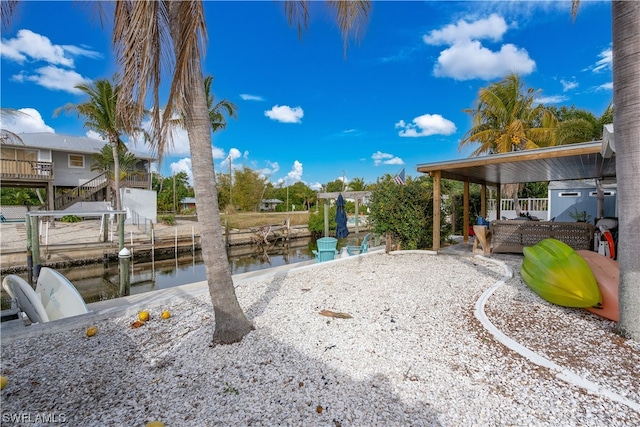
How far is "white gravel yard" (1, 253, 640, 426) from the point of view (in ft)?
7.26

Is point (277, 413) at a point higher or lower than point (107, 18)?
lower

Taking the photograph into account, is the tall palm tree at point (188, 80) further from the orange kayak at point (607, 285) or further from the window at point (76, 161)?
the window at point (76, 161)

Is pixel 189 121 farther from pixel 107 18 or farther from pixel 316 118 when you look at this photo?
pixel 316 118

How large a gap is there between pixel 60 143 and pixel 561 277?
2740cm

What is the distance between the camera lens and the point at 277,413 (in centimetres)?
222

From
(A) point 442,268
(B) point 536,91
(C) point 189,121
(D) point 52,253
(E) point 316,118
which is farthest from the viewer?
(E) point 316,118

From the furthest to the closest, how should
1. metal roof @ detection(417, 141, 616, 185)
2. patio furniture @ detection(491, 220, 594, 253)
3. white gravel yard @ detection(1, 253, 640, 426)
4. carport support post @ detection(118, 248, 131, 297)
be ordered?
carport support post @ detection(118, 248, 131, 297) → patio furniture @ detection(491, 220, 594, 253) → metal roof @ detection(417, 141, 616, 185) → white gravel yard @ detection(1, 253, 640, 426)

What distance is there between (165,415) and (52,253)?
1348cm

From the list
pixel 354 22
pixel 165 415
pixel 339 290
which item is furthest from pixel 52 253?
pixel 354 22

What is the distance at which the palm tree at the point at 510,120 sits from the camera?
16.1 metres

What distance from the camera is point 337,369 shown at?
276 centimetres

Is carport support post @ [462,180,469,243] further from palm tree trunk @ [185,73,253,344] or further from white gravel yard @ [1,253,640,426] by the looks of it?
palm tree trunk @ [185,73,253,344]

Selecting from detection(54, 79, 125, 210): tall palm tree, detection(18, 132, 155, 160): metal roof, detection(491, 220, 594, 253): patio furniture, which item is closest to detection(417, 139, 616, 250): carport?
detection(491, 220, 594, 253): patio furniture

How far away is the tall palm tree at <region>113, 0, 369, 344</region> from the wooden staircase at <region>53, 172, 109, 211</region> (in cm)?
2075
